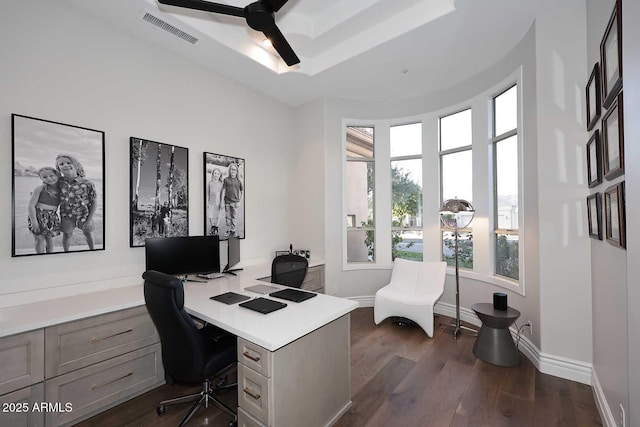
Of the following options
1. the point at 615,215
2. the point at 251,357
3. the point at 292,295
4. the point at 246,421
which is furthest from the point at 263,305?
the point at 615,215

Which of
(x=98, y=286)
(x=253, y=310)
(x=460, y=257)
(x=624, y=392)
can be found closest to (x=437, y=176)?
(x=460, y=257)

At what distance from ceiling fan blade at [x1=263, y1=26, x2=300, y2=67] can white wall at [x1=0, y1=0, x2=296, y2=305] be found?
1483 mm

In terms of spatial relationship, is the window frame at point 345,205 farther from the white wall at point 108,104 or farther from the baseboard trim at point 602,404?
the baseboard trim at point 602,404

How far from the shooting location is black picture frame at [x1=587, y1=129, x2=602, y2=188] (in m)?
1.97

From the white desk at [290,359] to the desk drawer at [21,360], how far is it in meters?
→ 0.89

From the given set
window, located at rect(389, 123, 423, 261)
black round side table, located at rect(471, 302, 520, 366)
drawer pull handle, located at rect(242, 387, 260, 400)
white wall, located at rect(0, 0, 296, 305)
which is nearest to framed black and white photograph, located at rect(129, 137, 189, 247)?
white wall, located at rect(0, 0, 296, 305)

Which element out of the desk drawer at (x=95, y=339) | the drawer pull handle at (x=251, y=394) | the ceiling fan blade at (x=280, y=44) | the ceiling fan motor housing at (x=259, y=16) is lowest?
the drawer pull handle at (x=251, y=394)

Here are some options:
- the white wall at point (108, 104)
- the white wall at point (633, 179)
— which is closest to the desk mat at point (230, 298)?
the white wall at point (108, 104)

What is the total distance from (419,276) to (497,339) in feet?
3.90

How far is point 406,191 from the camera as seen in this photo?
442 centimetres

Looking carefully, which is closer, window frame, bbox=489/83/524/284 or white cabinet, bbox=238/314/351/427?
white cabinet, bbox=238/314/351/427

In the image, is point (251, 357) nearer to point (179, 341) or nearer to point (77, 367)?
point (179, 341)

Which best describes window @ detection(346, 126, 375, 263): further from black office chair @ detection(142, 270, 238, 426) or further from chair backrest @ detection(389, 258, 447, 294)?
black office chair @ detection(142, 270, 238, 426)

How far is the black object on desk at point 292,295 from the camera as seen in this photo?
2141 mm
